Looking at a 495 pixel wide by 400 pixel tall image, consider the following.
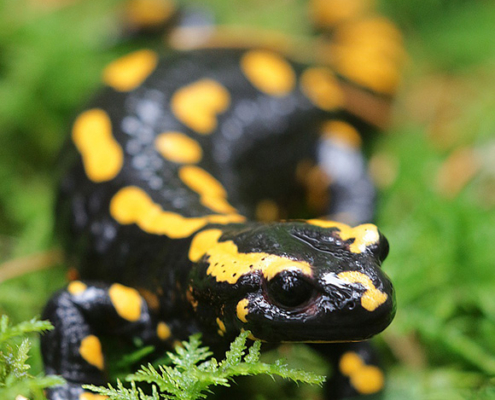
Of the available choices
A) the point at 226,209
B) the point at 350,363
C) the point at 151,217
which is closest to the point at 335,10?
the point at 226,209

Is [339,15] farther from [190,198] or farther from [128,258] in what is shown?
[128,258]

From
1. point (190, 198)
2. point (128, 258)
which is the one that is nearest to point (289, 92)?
point (190, 198)

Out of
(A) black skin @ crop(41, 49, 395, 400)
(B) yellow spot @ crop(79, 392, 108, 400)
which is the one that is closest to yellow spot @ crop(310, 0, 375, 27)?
(A) black skin @ crop(41, 49, 395, 400)

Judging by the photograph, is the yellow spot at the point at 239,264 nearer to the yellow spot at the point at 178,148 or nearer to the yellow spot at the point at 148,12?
the yellow spot at the point at 178,148

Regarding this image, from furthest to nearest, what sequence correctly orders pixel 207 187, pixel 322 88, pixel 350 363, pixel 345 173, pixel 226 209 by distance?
pixel 322 88
pixel 345 173
pixel 207 187
pixel 226 209
pixel 350 363

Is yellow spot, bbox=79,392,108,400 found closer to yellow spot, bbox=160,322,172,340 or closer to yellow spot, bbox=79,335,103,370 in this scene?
yellow spot, bbox=79,335,103,370

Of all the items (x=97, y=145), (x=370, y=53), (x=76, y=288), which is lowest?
(x=370, y=53)

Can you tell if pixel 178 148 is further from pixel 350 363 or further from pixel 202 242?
pixel 350 363
